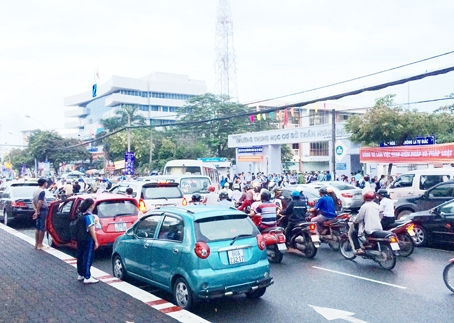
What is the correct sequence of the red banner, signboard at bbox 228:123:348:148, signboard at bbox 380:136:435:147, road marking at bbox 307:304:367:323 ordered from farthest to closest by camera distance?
signboard at bbox 228:123:348:148, signboard at bbox 380:136:435:147, the red banner, road marking at bbox 307:304:367:323

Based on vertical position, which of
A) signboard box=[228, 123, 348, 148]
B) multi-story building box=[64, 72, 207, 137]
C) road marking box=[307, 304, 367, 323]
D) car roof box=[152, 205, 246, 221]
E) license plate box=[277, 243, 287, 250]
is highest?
multi-story building box=[64, 72, 207, 137]

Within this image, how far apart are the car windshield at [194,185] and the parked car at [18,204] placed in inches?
188

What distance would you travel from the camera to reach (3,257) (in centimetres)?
1130

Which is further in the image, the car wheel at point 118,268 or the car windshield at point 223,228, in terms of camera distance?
the car wheel at point 118,268

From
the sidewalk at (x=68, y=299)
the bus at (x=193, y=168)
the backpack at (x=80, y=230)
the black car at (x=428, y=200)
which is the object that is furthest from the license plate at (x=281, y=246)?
the bus at (x=193, y=168)

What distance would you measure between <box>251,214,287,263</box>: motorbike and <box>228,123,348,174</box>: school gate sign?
22.2 m

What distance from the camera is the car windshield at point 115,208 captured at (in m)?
10.7

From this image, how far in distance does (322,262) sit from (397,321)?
163 inches

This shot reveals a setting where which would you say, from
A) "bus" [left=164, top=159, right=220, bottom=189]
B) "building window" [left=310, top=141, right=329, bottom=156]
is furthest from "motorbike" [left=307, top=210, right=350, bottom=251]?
"building window" [left=310, top=141, right=329, bottom=156]

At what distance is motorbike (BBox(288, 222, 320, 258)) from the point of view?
10.7 metres

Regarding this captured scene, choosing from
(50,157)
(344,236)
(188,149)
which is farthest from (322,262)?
(50,157)

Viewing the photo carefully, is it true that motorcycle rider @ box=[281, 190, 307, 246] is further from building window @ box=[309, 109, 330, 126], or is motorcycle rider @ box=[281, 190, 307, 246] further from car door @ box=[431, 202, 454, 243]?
building window @ box=[309, 109, 330, 126]

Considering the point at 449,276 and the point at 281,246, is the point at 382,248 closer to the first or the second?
the point at 449,276

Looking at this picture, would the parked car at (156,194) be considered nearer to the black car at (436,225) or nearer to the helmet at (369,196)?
the helmet at (369,196)
